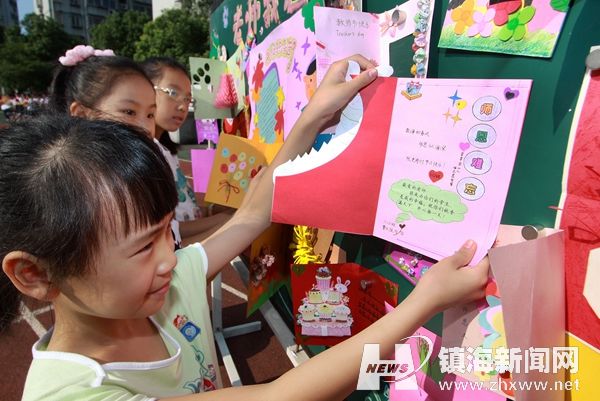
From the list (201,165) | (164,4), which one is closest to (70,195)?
(201,165)

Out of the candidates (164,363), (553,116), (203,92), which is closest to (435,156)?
(553,116)

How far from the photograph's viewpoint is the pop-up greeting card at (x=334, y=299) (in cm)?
87

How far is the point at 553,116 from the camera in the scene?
0.50 metres

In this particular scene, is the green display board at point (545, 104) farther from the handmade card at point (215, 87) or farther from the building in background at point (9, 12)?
the building in background at point (9, 12)

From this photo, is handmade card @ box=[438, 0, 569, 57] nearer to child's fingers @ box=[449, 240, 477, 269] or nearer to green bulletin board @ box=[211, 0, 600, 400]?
green bulletin board @ box=[211, 0, 600, 400]

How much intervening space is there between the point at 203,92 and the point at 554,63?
5.30ft

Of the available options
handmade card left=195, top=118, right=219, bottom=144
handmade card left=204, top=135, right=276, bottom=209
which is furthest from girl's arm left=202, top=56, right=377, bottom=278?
handmade card left=195, top=118, right=219, bottom=144

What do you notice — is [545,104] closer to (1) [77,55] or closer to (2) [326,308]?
(2) [326,308]

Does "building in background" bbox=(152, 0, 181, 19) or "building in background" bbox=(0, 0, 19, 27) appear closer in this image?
"building in background" bbox=(152, 0, 181, 19)

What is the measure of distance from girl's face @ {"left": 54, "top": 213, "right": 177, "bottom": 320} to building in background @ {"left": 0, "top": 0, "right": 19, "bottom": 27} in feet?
161

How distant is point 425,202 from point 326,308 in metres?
0.40

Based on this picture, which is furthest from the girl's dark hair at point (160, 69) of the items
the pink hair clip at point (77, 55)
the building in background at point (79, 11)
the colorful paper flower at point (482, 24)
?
the building in background at point (79, 11)

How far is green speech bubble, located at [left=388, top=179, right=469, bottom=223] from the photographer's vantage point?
0.60 m

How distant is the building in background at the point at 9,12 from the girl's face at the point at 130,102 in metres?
48.2
